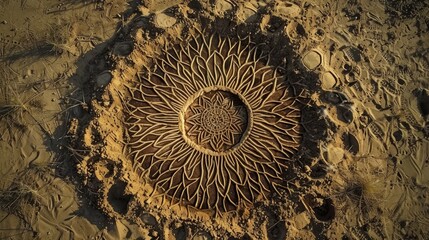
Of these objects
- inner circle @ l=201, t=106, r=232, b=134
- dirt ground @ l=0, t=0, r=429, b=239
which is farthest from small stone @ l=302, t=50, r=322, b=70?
inner circle @ l=201, t=106, r=232, b=134

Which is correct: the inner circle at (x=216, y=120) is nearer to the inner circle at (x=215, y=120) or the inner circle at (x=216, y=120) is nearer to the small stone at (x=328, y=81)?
the inner circle at (x=215, y=120)

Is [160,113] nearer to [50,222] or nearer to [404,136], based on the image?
[50,222]

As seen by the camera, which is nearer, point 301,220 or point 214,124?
point 301,220

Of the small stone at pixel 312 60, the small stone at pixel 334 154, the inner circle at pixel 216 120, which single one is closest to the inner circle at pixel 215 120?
the inner circle at pixel 216 120

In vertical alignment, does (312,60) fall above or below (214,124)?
above

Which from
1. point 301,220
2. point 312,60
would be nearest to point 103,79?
point 312,60

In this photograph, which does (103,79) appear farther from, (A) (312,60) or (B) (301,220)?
(B) (301,220)

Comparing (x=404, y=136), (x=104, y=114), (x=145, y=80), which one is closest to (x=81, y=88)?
(x=104, y=114)
